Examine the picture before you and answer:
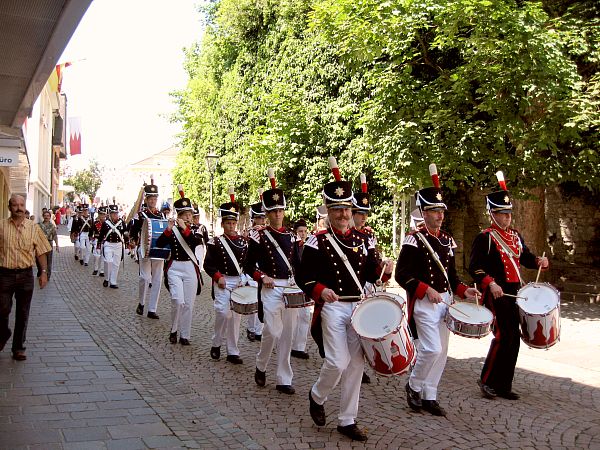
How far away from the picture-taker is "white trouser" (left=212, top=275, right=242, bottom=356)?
29.5 ft

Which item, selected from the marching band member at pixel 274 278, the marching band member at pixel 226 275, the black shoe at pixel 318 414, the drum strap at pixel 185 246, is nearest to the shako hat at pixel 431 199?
the marching band member at pixel 274 278

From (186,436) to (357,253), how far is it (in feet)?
7.54

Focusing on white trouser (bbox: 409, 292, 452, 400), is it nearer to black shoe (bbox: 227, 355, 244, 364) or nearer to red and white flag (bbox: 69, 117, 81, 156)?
black shoe (bbox: 227, 355, 244, 364)

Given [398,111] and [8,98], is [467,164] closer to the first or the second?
[398,111]

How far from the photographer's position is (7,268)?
27.3ft

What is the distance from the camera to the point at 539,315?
698cm

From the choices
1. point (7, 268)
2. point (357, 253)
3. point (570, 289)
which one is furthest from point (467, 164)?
point (7, 268)

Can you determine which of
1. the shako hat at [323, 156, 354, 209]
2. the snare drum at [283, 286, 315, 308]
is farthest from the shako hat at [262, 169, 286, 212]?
the shako hat at [323, 156, 354, 209]

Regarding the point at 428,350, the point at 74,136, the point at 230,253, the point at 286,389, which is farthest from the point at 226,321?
the point at 74,136

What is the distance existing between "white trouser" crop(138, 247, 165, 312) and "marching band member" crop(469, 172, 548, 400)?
709cm

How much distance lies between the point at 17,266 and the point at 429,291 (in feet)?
17.5

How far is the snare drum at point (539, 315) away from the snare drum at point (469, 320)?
0.55 m

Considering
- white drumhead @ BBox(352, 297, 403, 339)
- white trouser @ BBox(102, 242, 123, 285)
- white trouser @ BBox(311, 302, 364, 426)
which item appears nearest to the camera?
white drumhead @ BBox(352, 297, 403, 339)

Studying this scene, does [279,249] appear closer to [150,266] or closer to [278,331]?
[278,331]
